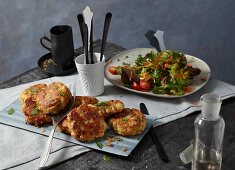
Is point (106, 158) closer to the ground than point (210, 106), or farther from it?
closer to the ground

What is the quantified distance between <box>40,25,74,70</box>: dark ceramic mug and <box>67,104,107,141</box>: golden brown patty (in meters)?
0.51

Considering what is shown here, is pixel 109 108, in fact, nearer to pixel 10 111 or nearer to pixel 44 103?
pixel 44 103

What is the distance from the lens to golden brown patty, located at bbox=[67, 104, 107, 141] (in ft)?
4.46

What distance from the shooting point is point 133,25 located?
12.9ft

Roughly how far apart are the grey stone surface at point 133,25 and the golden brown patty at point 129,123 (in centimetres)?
230

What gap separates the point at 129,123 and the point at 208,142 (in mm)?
262

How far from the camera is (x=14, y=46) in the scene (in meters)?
3.92

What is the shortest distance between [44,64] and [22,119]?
1.50 ft

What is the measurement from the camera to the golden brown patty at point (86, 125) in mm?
→ 1360

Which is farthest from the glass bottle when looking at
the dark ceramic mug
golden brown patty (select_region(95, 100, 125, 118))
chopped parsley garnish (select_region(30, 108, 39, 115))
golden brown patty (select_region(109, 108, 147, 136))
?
the dark ceramic mug

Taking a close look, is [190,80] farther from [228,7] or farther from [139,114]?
[228,7]

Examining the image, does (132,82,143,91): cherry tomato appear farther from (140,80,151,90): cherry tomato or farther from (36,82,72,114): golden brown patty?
(36,82,72,114): golden brown patty

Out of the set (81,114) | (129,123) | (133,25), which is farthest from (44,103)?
(133,25)

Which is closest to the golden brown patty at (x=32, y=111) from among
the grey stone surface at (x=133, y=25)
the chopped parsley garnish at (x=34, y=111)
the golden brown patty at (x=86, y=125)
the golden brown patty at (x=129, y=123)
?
the chopped parsley garnish at (x=34, y=111)
